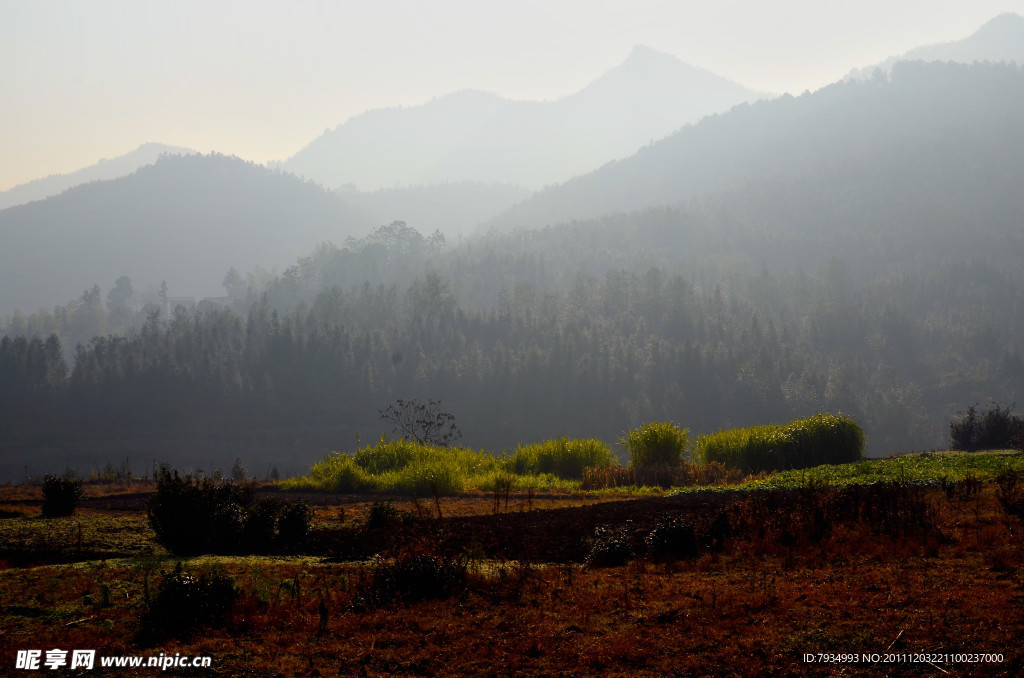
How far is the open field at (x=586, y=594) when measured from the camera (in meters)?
5.98

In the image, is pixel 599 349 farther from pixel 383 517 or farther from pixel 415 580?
pixel 415 580

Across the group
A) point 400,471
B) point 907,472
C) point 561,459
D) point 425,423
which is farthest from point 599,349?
point 907,472

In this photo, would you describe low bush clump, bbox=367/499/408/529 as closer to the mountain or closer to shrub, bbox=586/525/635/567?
shrub, bbox=586/525/635/567

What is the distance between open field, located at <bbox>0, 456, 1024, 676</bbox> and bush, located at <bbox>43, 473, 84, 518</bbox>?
254 cm

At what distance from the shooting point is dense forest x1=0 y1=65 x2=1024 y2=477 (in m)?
82.7

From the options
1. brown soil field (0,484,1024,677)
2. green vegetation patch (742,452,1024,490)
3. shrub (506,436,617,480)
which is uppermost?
brown soil field (0,484,1024,677)

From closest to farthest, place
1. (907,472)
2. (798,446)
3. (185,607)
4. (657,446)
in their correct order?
(185,607) < (907,472) < (798,446) < (657,446)

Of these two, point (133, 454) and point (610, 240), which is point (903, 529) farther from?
point (610, 240)

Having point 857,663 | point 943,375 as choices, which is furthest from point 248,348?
point 857,663

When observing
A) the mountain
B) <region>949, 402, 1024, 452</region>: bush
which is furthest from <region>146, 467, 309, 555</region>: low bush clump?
the mountain

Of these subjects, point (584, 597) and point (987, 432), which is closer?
point (584, 597)

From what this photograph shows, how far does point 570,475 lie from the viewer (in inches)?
1011

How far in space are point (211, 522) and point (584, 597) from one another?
6421 millimetres

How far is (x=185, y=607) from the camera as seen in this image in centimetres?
701
